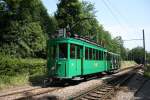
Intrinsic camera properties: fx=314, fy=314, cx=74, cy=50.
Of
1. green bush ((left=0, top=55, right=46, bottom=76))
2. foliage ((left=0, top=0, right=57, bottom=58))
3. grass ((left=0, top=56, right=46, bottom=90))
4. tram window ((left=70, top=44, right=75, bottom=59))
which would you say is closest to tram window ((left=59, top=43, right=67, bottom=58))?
tram window ((left=70, top=44, right=75, bottom=59))

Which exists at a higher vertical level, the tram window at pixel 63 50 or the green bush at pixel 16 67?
the tram window at pixel 63 50

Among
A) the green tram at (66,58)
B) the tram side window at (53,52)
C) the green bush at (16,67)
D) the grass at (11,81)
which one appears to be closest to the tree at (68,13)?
the green bush at (16,67)

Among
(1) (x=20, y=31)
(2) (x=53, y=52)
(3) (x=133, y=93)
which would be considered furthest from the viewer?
(1) (x=20, y=31)

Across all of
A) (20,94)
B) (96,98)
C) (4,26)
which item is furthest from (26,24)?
(96,98)

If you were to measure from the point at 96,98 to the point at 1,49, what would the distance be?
74.1ft

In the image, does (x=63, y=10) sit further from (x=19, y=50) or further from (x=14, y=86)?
(x=14, y=86)

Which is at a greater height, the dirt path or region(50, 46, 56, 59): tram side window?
region(50, 46, 56, 59): tram side window

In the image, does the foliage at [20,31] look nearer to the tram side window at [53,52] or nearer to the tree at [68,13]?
the tree at [68,13]

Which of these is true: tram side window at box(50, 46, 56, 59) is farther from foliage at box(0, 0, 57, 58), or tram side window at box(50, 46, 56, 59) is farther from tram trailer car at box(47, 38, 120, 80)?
foliage at box(0, 0, 57, 58)

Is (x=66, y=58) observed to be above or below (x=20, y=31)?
below

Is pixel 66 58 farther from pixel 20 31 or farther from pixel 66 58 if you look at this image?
pixel 20 31

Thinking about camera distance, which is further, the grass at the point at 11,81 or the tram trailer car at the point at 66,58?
the grass at the point at 11,81

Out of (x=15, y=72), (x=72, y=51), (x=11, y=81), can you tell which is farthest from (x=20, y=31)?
(x=72, y=51)

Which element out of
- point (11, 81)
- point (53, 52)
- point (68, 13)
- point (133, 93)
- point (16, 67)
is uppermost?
point (68, 13)
